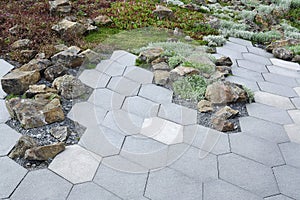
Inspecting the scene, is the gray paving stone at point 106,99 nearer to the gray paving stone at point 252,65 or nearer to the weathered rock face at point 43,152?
the weathered rock face at point 43,152

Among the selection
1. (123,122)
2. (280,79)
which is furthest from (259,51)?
(123,122)

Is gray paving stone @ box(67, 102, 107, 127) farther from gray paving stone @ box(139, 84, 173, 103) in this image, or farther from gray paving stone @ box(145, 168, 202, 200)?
gray paving stone @ box(145, 168, 202, 200)

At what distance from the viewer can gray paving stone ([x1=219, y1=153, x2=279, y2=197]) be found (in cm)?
225

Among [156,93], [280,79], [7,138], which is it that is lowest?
A: [7,138]

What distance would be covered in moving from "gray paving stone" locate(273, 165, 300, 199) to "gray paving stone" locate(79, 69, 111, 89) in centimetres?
195

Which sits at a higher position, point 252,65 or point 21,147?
point 252,65

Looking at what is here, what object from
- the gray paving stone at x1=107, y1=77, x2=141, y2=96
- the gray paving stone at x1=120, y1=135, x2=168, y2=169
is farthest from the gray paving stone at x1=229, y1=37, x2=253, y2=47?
the gray paving stone at x1=120, y1=135, x2=168, y2=169

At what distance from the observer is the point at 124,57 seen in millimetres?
4035

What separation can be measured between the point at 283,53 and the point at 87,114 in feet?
10.4

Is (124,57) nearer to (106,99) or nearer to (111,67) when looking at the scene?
(111,67)

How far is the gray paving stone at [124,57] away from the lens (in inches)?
154

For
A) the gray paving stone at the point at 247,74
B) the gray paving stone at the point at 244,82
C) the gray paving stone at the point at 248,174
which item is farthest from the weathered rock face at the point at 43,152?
the gray paving stone at the point at 247,74

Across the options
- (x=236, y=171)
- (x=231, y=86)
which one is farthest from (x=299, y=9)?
(x=236, y=171)

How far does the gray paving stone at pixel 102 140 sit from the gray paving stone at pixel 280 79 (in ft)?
7.21
